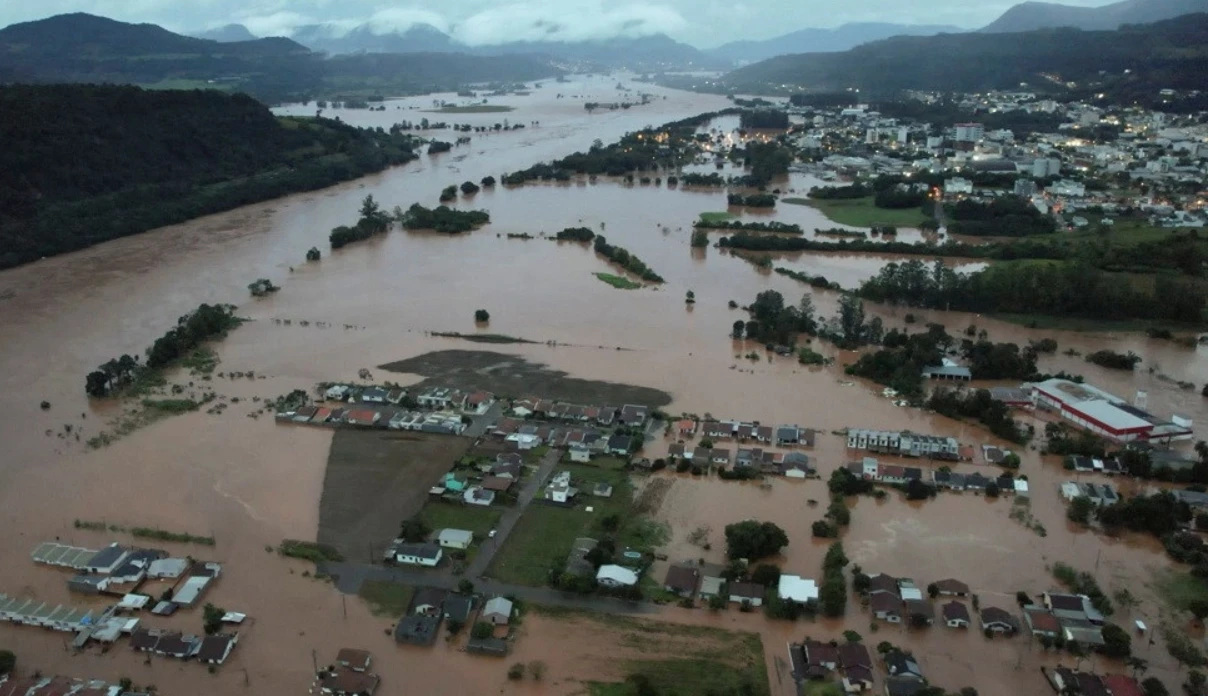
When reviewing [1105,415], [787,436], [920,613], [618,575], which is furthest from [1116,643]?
[1105,415]

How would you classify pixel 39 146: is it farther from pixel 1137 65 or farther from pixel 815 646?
pixel 1137 65

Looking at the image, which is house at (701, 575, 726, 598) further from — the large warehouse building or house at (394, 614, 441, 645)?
the large warehouse building

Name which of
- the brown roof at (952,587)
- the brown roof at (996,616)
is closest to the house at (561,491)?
the brown roof at (952,587)

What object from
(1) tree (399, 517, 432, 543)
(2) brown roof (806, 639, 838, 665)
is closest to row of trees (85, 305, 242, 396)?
(1) tree (399, 517, 432, 543)

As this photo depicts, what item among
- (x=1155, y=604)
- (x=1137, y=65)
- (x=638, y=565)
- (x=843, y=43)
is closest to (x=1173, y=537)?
(x=1155, y=604)

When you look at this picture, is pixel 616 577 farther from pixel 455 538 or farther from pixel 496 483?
pixel 496 483

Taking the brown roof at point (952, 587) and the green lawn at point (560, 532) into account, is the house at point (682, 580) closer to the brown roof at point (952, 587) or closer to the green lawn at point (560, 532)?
the green lawn at point (560, 532)

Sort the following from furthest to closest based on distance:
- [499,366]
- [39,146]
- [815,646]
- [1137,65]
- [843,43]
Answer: [843,43], [1137,65], [39,146], [499,366], [815,646]
